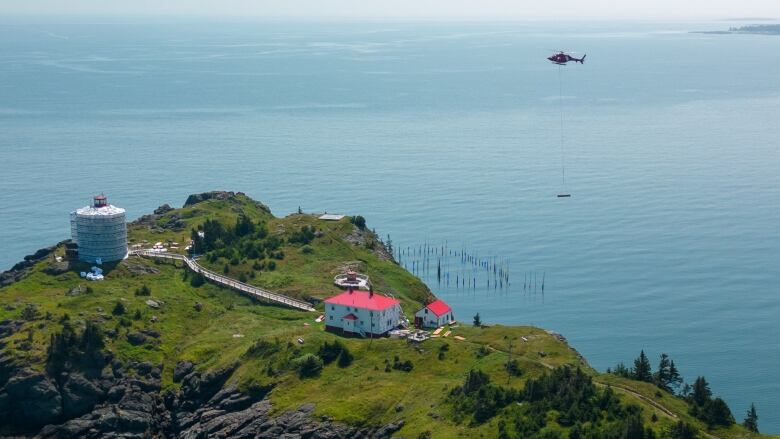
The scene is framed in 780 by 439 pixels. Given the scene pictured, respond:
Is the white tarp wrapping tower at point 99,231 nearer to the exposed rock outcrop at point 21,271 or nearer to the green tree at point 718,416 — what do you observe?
the exposed rock outcrop at point 21,271

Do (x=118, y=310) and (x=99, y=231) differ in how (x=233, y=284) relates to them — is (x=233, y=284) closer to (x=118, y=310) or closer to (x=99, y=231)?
(x=118, y=310)

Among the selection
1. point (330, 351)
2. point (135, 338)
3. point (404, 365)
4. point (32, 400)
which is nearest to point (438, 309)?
point (404, 365)

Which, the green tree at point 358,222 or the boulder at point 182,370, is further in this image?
the green tree at point 358,222

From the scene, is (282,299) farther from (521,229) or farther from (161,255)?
(521,229)

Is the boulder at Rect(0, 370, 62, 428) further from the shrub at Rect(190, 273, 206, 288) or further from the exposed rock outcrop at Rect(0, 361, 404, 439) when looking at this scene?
the shrub at Rect(190, 273, 206, 288)

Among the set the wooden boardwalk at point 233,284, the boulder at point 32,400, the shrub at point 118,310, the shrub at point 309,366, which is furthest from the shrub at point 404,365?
the shrub at point 118,310

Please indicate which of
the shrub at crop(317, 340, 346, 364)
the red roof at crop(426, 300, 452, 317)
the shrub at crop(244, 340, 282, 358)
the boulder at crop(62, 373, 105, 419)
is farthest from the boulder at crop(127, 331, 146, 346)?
the red roof at crop(426, 300, 452, 317)

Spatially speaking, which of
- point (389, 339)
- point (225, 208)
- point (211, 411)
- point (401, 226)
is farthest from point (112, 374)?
point (401, 226)

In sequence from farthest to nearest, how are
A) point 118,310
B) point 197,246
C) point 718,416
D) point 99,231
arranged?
point 197,246 → point 99,231 → point 118,310 → point 718,416
